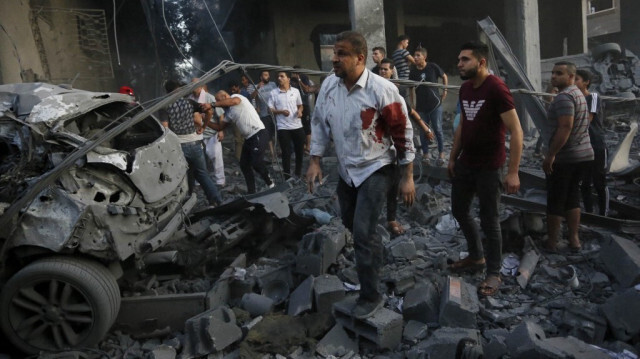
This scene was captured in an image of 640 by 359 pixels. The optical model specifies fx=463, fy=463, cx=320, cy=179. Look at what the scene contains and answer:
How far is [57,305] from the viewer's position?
3.37m

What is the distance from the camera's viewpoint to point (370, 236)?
10.2 feet

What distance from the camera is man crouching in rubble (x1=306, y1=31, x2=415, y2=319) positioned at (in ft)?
9.95

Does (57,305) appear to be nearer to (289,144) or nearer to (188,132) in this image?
(188,132)

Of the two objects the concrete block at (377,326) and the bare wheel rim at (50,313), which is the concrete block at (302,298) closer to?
the concrete block at (377,326)

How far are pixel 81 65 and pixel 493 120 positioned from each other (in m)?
10.3

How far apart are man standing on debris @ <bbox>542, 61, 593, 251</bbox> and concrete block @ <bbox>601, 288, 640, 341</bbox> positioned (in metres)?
1.38

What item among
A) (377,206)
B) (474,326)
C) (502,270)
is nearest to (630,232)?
(502,270)

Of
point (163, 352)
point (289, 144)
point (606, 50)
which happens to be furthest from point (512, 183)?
point (606, 50)

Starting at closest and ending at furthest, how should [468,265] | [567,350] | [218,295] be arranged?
[567,350] < [218,295] < [468,265]

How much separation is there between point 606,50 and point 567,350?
13430 millimetres

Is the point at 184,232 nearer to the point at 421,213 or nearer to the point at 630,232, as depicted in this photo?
the point at 421,213

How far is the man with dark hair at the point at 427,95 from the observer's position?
7.70 m

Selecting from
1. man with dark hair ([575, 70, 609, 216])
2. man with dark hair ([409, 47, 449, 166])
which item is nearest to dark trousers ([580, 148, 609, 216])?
man with dark hair ([575, 70, 609, 216])

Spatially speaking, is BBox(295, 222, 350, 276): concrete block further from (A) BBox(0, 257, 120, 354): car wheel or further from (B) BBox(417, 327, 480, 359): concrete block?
→ (A) BBox(0, 257, 120, 354): car wheel
